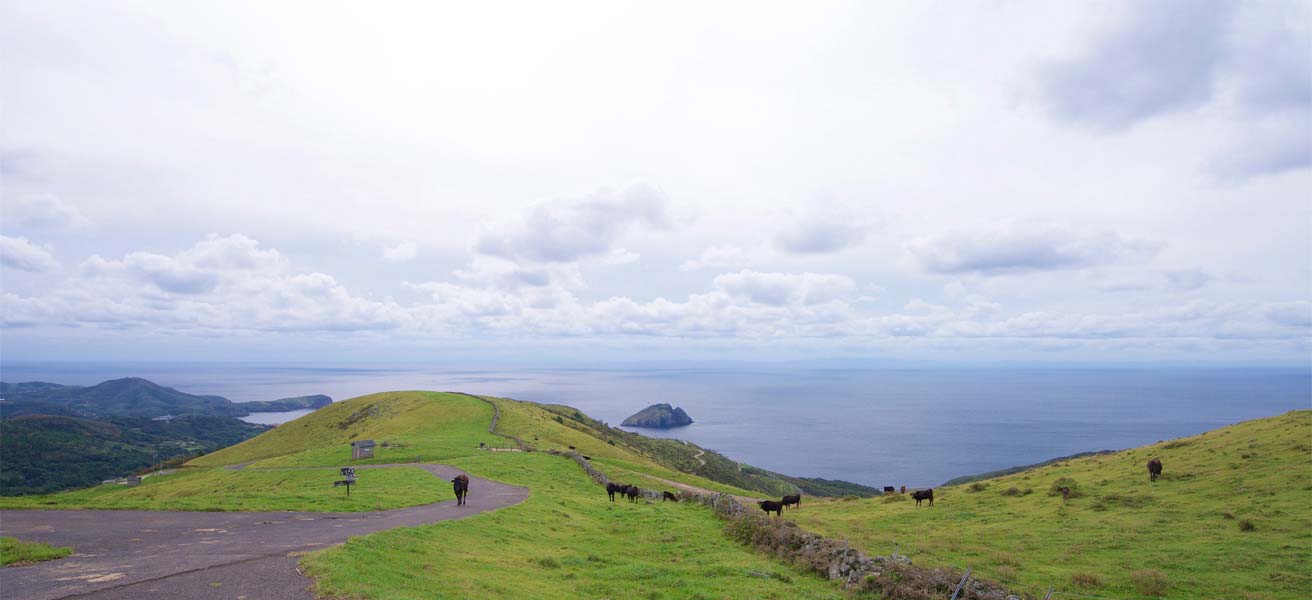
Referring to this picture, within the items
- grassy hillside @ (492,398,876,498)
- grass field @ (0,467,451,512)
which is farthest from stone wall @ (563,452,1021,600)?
grassy hillside @ (492,398,876,498)

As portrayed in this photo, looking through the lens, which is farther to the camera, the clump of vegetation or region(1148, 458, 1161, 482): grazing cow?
region(1148, 458, 1161, 482): grazing cow

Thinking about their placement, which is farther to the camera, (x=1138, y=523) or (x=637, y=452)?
(x=637, y=452)

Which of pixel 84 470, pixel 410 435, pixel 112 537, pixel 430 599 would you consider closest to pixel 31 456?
pixel 84 470

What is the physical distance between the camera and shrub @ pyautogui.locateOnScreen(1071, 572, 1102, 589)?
798 inches

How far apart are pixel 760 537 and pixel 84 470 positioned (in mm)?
232273

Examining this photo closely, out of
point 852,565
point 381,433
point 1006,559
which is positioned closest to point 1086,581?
point 1006,559

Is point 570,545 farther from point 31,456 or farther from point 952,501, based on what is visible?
point 31,456

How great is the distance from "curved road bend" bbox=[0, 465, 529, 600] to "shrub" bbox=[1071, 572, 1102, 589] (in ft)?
80.0

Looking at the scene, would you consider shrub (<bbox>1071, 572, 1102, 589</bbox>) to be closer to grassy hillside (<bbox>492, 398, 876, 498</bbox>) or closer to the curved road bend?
the curved road bend

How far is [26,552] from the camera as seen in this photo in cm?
1580

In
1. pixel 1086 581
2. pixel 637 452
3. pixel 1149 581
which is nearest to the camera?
pixel 1149 581

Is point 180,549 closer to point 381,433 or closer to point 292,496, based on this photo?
point 292,496

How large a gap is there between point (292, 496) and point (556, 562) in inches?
768

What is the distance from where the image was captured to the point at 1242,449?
40281mm
